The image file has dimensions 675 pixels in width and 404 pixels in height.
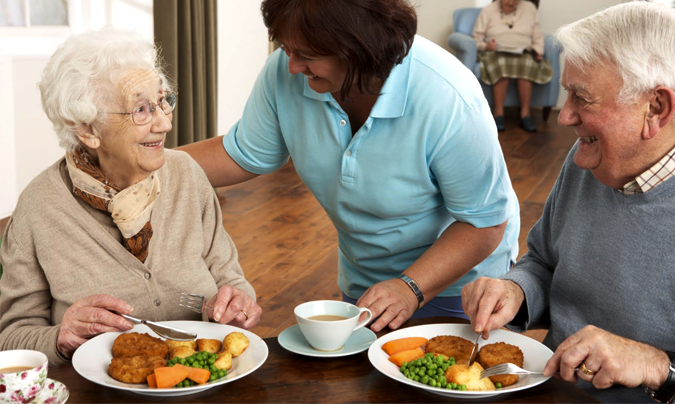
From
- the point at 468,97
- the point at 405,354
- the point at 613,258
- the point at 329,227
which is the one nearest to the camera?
the point at 405,354

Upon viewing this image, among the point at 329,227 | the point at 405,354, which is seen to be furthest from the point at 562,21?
the point at 405,354

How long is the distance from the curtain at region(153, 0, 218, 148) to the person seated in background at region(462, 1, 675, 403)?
3.31 metres

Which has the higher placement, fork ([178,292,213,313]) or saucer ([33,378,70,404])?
saucer ([33,378,70,404])

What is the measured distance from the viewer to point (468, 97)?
61.7 inches

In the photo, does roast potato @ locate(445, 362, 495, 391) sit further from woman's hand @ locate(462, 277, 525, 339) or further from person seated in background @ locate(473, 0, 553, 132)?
person seated in background @ locate(473, 0, 553, 132)

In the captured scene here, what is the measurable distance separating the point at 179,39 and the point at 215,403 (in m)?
3.75

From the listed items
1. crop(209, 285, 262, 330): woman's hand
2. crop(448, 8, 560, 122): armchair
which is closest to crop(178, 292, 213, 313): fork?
crop(209, 285, 262, 330): woman's hand

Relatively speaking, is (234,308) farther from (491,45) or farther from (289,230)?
(491,45)

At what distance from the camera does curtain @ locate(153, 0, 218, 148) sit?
4355 mm

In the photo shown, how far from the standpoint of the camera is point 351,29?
1.41m

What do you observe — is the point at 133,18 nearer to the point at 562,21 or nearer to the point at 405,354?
the point at 405,354

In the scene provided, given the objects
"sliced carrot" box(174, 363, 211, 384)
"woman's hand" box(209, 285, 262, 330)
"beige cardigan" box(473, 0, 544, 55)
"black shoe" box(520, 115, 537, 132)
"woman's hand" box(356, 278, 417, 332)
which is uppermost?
"sliced carrot" box(174, 363, 211, 384)

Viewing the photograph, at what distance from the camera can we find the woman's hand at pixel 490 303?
53.3 inches

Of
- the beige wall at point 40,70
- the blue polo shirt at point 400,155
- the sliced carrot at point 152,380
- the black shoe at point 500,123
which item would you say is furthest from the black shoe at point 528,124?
the sliced carrot at point 152,380
